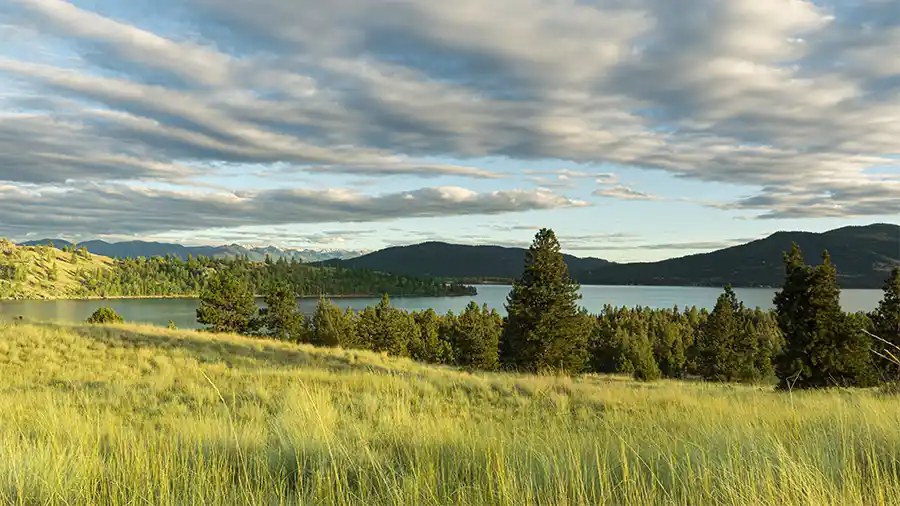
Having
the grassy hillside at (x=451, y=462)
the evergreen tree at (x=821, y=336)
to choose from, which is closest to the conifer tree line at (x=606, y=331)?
the evergreen tree at (x=821, y=336)

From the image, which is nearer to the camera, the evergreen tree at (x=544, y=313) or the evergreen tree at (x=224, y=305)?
the evergreen tree at (x=544, y=313)

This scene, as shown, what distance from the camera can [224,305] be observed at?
60.9 metres

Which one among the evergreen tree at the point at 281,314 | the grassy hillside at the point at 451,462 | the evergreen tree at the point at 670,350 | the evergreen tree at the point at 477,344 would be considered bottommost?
the evergreen tree at the point at 670,350

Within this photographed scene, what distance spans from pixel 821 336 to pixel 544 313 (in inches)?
673

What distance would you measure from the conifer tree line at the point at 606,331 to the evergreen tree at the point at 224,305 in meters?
0.12

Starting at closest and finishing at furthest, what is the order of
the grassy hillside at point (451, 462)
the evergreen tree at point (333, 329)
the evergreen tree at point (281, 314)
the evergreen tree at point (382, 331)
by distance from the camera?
1. the grassy hillside at point (451, 462)
2. the evergreen tree at point (281, 314)
3. the evergreen tree at point (333, 329)
4. the evergreen tree at point (382, 331)

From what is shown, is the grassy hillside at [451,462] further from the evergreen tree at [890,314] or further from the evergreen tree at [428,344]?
the evergreen tree at [428,344]

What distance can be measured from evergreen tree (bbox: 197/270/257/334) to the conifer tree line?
12cm

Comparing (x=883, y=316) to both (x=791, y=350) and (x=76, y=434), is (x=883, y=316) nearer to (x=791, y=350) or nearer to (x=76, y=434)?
(x=791, y=350)

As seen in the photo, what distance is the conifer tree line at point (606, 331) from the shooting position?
33.1 m

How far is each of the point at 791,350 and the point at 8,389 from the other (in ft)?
127

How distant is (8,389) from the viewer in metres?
10.4

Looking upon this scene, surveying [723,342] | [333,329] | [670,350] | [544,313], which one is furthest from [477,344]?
[670,350]

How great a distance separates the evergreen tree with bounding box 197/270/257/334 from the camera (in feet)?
193
